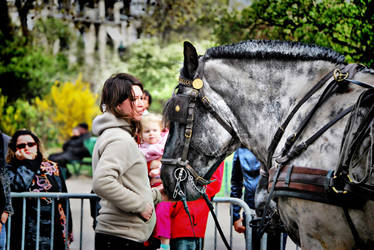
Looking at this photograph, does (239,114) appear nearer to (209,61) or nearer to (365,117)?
(209,61)

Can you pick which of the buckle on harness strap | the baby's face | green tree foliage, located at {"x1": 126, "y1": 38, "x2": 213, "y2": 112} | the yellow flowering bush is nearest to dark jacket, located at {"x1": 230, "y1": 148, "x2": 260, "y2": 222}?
the baby's face

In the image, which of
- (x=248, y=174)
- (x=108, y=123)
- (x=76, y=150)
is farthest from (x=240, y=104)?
(x=76, y=150)

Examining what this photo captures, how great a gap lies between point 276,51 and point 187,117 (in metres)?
0.68

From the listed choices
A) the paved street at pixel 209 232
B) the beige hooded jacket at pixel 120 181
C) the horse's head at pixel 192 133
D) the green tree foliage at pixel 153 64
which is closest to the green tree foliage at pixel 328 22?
the paved street at pixel 209 232

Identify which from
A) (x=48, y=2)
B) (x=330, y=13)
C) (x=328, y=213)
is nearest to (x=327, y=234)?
(x=328, y=213)

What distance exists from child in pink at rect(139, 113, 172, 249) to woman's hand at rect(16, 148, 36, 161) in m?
1.09

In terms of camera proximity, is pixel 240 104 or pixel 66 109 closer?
pixel 240 104

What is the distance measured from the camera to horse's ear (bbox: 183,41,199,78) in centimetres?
262

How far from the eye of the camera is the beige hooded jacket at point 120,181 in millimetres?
2568

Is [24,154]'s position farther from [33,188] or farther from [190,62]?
[190,62]

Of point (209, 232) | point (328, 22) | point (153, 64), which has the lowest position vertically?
point (209, 232)

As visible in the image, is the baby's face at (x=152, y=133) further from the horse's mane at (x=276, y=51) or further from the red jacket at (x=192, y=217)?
the horse's mane at (x=276, y=51)

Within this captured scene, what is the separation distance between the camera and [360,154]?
6.73 ft

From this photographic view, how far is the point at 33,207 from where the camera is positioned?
3836 millimetres
